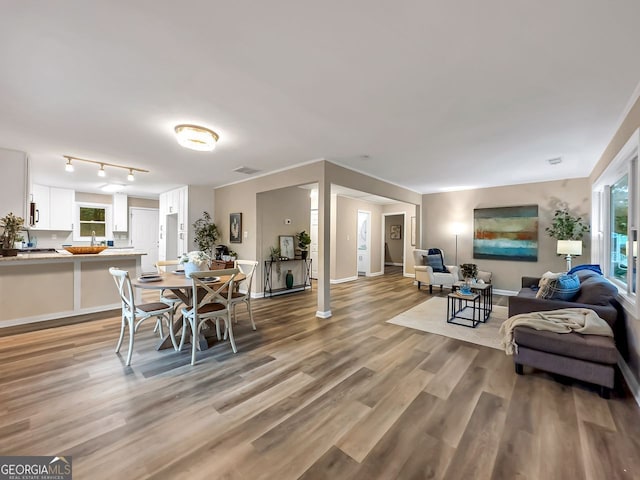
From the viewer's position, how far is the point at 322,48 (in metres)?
1.76

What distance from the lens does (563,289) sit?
2.96m

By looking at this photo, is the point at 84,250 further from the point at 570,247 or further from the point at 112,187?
the point at 570,247

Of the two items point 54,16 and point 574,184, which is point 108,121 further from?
point 574,184

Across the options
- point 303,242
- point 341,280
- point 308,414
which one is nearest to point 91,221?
point 303,242

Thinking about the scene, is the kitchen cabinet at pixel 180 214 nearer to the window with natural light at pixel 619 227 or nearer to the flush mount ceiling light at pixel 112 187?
the flush mount ceiling light at pixel 112 187

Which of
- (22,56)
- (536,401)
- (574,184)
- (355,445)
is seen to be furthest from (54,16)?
(574,184)

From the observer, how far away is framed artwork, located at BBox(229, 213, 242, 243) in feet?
19.4

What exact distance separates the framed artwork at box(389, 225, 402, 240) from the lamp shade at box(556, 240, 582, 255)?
6687mm

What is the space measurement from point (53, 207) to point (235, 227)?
487cm

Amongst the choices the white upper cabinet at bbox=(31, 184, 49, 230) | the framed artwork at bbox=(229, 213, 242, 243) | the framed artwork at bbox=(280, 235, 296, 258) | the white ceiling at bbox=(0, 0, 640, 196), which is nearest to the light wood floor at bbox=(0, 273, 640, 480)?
the white ceiling at bbox=(0, 0, 640, 196)

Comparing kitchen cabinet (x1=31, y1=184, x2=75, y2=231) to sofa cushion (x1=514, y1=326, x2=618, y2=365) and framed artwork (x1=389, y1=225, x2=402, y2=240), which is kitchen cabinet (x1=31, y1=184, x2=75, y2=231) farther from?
framed artwork (x1=389, y1=225, x2=402, y2=240)

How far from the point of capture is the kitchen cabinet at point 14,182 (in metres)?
3.83

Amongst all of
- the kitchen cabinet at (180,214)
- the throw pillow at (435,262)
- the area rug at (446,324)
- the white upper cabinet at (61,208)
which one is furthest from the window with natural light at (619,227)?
the white upper cabinet at (61,208)

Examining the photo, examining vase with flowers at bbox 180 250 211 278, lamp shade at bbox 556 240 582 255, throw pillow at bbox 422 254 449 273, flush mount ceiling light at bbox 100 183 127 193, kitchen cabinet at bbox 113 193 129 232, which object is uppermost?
flush mount ceiling light at bbox 100 183 127 193
